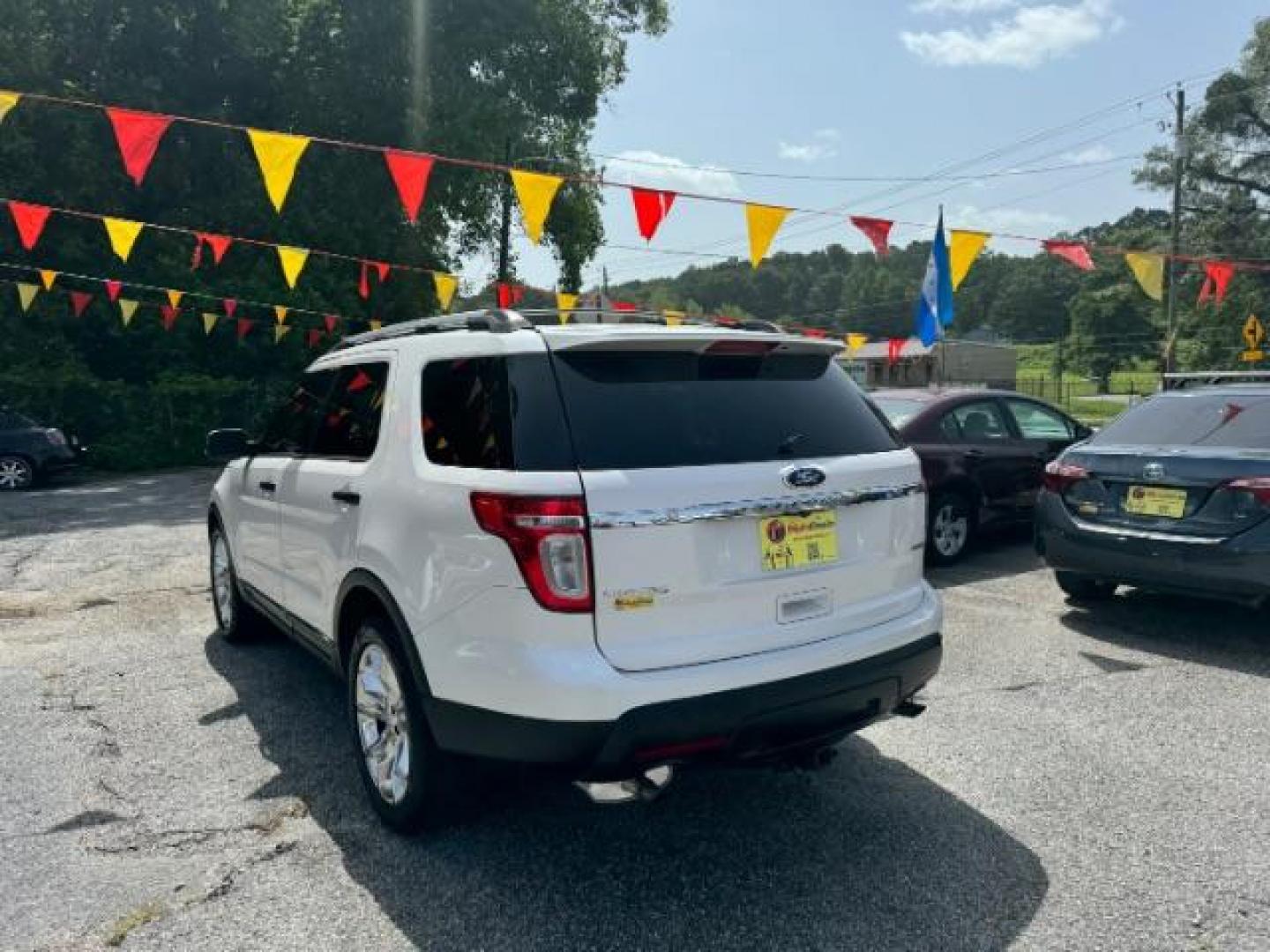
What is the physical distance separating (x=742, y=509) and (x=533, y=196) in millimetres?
6703

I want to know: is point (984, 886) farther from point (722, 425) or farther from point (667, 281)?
point (667, 281)

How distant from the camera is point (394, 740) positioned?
3189 millimetres

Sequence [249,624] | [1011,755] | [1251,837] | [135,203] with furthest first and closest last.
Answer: [135,203], [249,624], [1011,755], [1251,837]

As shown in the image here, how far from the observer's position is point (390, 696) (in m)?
3.16

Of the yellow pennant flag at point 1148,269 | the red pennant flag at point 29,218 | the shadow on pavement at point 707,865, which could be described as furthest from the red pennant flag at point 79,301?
the yellow pennant flag at point 1148,269

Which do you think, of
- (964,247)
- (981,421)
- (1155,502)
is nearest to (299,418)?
(1155,502)

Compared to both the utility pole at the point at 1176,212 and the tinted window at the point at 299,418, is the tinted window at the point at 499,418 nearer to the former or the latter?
the tinted window at the point at 299,418

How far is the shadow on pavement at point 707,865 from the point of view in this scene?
2.62 meters

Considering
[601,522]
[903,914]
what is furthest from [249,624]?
[903,914]

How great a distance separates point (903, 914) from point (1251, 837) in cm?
138

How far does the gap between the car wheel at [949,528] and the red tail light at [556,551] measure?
17.8ft

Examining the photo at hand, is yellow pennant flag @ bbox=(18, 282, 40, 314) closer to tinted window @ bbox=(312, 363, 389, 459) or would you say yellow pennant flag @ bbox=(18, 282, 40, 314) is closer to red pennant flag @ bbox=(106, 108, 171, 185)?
red pennant flag @ bbox=(106, 108, 171, 185)

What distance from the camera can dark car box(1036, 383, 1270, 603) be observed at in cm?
500

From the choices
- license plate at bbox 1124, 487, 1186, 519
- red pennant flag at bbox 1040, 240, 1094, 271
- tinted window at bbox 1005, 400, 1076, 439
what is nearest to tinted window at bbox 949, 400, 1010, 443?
tinted window at bbox 1005, 400, 1076, 439
